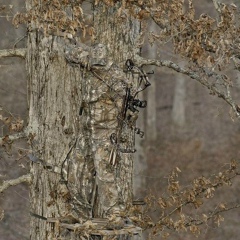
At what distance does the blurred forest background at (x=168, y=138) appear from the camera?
1783 centimetres

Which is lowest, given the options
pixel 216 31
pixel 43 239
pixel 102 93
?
pixel 43 239

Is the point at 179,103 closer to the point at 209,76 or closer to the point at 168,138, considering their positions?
the point at 168,138

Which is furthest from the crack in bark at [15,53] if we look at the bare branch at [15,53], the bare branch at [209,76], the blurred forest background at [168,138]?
A: the blurred forest background at [168,138]

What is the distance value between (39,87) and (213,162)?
12.0 metres

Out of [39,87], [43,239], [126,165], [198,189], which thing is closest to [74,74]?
[39,87]

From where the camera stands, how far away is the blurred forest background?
58.5 ft

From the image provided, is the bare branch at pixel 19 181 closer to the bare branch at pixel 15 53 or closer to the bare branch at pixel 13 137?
the bare branch at pixel 13 137

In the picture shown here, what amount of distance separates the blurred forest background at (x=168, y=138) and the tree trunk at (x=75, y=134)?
21.8ft

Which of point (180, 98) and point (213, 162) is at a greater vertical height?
point (180, 98)

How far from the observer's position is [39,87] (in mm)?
9258

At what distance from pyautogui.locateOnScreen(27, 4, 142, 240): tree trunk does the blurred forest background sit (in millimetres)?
6648

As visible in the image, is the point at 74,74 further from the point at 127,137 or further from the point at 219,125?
the point at 219,125

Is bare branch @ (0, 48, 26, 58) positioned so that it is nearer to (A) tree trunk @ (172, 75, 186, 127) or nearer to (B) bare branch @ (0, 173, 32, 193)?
(B) bare branch @ (0, 173, 32, 193)

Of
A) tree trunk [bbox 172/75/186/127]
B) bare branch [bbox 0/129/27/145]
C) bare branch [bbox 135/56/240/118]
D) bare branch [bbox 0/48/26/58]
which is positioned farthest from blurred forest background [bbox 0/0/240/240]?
bare branch [bbox 0/129/27/145]
